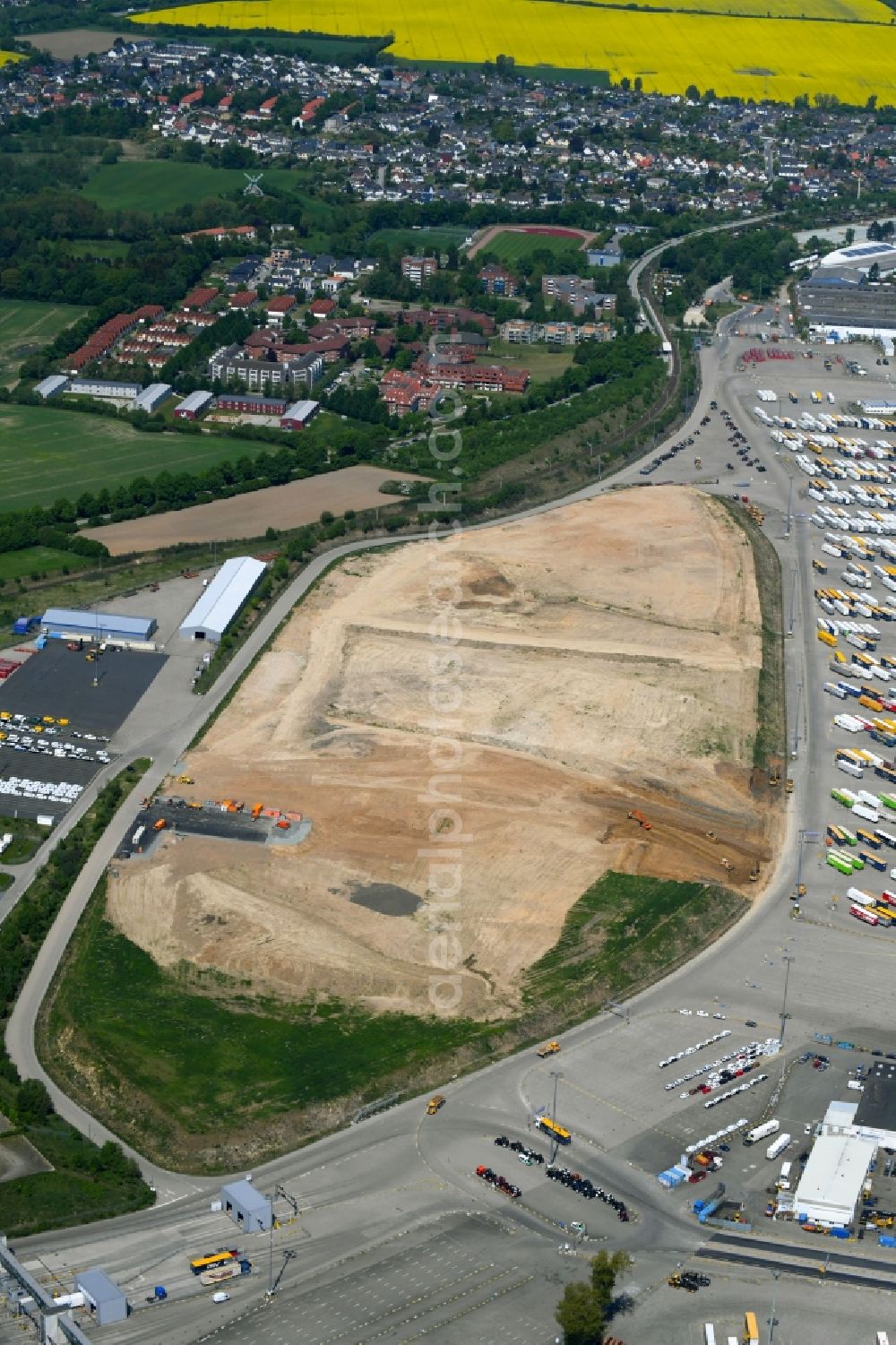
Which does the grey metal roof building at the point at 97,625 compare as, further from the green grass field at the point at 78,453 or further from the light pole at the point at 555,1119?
the light pole at the point at 555,1119

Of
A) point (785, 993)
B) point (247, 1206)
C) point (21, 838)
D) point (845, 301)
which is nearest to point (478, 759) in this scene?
point (21, 838)

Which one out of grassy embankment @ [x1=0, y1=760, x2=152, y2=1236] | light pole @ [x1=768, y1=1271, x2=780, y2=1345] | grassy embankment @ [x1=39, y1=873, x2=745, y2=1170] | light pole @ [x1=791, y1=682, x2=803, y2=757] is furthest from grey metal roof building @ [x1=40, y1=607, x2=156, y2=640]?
light pole @ [x1=768, y1=1271, x2=780, y2=1345]

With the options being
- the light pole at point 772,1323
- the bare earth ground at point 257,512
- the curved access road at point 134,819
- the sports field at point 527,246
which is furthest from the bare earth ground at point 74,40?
the light pole at point 772,1323

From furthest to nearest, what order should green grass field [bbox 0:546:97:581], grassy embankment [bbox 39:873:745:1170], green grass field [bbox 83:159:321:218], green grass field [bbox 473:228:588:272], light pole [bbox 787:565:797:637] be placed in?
green grass field [bbox 83:159:321:218] < green grass field [bbox 473:228:588:272] < green grass field [bbox 0:546:97:581] < light pole [bbox 787:565:797:637] < grassy embankment [bbox 39:873:745:1170]

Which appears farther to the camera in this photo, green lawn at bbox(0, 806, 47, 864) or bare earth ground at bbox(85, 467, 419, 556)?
bare earth ground at bbox(85, 467, 419, 556)

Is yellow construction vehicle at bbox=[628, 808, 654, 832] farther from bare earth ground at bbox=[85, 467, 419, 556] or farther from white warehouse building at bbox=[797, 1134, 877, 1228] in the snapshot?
bare earth ground at bbox=[85, 467, 419, 556]

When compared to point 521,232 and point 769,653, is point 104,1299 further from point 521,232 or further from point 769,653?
point 521,232
